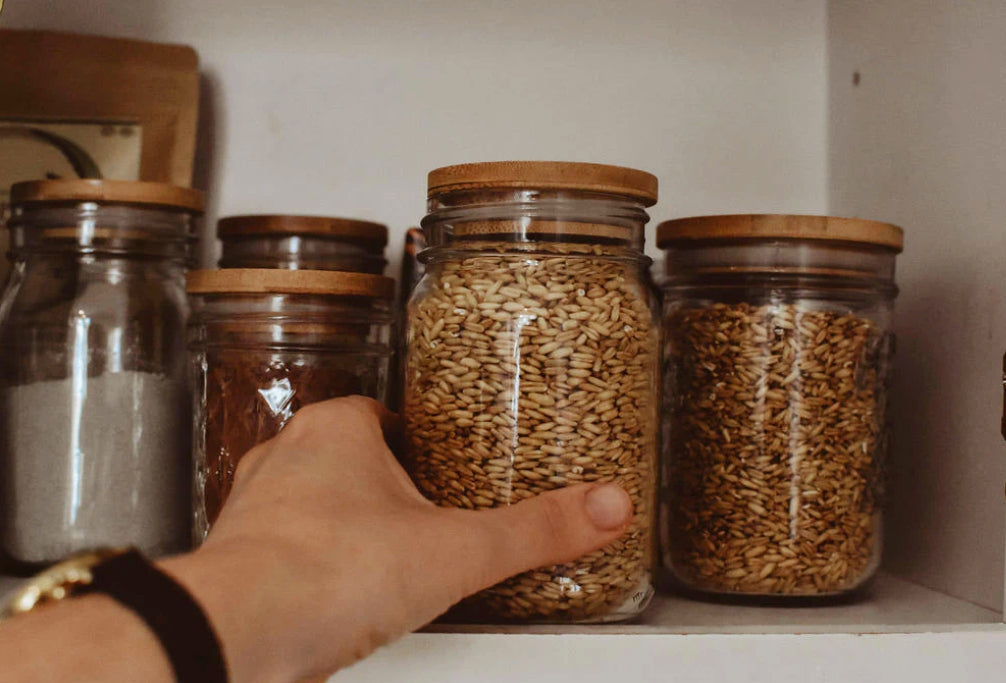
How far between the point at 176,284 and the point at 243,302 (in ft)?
0.44

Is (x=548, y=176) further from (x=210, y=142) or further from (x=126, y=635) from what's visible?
(x=210, y=142)

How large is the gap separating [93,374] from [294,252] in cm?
18

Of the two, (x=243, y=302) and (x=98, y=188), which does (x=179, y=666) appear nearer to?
→ (x=243, y=302)

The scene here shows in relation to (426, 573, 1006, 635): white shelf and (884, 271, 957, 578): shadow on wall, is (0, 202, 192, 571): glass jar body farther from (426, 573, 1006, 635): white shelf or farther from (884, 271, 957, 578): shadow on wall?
(884, 271, 957, 578): shadow on wall

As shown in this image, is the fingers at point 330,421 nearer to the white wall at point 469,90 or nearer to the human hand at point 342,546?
the human hand at point 342,546

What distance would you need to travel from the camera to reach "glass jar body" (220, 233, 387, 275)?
0.76 metres

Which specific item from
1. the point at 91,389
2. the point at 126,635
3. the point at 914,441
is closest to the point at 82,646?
the point at 126,635

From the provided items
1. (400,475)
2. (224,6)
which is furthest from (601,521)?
(224,6)

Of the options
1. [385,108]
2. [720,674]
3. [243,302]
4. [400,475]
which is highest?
[385,108]

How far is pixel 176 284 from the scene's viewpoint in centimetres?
73

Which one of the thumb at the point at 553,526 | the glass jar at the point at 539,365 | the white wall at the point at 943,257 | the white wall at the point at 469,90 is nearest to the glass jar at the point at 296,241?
the white wall at the point at 469,90

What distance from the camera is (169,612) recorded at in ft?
1.15

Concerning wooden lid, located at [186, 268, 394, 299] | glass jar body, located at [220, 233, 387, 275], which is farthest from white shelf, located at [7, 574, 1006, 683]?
glass jar body, located at [220, 233, 387, 275]

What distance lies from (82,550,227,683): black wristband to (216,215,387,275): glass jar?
16.5 inches
